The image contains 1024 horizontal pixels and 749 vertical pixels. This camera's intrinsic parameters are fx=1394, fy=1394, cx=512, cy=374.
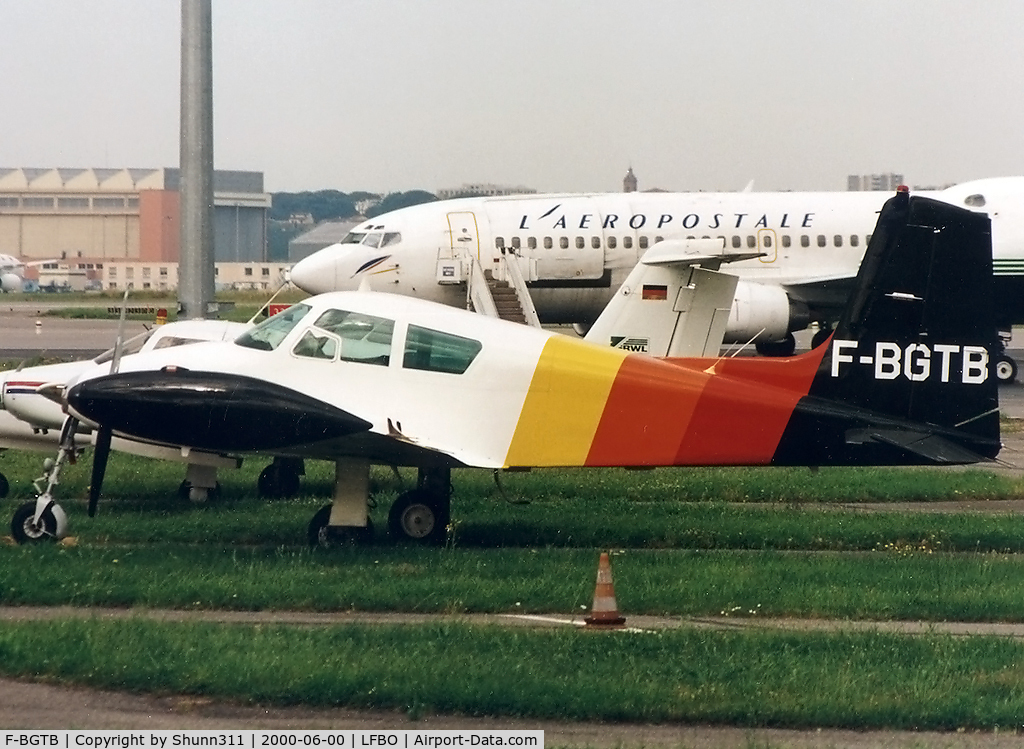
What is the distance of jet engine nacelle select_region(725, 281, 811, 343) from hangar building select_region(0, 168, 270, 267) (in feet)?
251

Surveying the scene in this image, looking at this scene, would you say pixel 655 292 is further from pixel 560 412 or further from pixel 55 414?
pixel 55 414

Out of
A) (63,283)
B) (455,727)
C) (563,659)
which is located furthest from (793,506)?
(63,283)

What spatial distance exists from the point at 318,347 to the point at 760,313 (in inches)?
765

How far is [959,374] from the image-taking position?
42.3 ft

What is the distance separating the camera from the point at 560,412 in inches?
507

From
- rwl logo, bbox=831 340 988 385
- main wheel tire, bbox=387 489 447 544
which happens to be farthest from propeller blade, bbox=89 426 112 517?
rwl logo, bbox=831 340 988 385

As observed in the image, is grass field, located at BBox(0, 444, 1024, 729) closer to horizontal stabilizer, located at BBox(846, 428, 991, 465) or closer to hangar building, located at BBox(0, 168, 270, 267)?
horizontal stabilizer, located at BBox(846, 428, 991, 465)

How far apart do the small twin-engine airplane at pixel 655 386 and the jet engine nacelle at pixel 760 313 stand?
1767 cm

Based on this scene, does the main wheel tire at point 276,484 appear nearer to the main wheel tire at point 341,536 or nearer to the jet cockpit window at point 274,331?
the main wheel tire at point 341,536

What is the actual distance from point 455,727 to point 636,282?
44.8 ft

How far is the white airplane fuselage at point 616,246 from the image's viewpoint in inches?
1216

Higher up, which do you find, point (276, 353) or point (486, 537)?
point (276, 353)

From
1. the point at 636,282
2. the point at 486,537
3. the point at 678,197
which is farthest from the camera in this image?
the point at 678,197

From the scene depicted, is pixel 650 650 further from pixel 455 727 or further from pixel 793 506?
pixel 793 506
